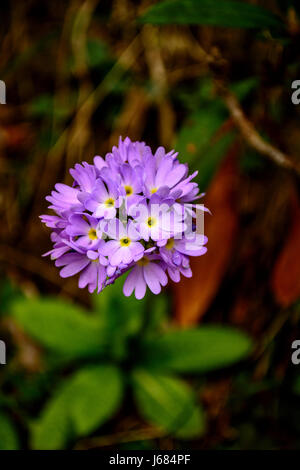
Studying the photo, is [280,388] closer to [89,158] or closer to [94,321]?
[94,321]

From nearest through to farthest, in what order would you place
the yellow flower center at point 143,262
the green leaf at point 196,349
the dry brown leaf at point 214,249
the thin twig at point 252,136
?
1. the yellow flower center at point 143,262
2. the thin twig at point 252,136
3. the green leaf at point 196,349
4. the dry brown leaf at point 214,249

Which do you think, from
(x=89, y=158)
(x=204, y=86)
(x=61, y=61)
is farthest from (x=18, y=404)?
(x=61, y=61)

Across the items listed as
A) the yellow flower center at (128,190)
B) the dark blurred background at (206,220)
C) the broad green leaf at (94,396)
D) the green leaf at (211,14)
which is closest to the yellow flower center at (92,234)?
the yellow flower center at (128,190)

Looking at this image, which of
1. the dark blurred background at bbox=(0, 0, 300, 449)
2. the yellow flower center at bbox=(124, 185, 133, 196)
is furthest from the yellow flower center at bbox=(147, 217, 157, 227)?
the dark blurred background at bbox=(0, 0, 300, 449)

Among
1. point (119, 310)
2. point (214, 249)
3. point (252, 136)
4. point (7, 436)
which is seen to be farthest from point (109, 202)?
point (7, 436)

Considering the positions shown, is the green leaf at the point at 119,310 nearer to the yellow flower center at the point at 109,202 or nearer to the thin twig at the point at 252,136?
the thin twig at the point at 252,136

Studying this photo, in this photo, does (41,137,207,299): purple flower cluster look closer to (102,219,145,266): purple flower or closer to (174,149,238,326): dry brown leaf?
(102,219,145,266): purple flower

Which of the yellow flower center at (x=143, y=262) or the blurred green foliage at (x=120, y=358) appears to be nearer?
the yellow flower center at (x=143, y=262)
